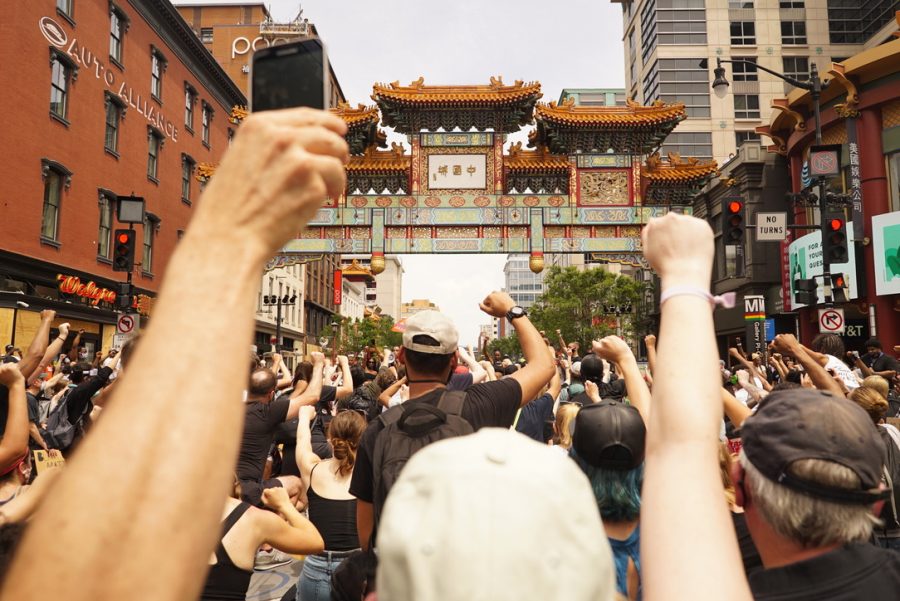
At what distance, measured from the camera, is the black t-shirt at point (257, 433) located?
4.59 meters

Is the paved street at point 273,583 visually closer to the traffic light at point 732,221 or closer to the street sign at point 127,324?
the street sign at point 127,324

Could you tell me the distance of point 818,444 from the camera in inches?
57.9

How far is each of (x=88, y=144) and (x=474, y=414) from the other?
2339cm

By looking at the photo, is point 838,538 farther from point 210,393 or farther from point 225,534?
point 225,534

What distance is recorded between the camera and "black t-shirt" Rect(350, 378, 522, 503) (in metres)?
2.61

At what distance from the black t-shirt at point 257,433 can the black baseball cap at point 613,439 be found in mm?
2830

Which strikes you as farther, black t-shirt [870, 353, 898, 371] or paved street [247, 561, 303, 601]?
black t-shirt [870, 353, 898, 371]

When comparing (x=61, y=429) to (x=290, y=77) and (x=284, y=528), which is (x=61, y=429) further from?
(x=290, y=77)

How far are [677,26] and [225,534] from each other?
1667 inches

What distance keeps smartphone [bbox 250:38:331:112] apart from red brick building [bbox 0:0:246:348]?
19.4 meters

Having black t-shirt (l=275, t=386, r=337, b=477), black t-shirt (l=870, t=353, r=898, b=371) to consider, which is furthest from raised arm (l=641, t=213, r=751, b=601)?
black t-shirt (l=870, t=353, r=898, b=371)

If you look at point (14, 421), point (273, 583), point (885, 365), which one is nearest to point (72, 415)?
point (273, 583)

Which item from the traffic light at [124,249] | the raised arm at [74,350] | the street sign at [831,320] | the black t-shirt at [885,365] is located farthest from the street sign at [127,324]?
the black t-shirt at [885,365]

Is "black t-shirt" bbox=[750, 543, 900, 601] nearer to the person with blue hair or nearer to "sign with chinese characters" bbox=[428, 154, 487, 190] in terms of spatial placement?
the person with blue hair
